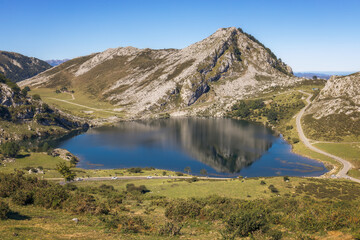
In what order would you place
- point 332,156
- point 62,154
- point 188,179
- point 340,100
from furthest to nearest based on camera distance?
point 340,100
point 62,154
point 332,156
point 188,179

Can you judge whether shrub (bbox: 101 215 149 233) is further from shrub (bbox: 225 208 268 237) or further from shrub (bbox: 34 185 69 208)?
shrub (bbox: 225 208 268 237)

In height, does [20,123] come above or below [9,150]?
above

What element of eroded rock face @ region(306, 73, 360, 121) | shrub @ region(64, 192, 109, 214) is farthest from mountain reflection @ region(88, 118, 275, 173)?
shrub @ region(64, 192, 109, 214)

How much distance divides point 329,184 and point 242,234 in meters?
64.0

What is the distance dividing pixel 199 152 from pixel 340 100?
384 feet

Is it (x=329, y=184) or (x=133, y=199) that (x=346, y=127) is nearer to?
(x=329, y=184)

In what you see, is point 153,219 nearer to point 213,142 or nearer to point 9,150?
point 9,150

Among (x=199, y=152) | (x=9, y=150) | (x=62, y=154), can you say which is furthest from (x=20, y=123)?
(x=199, y=152)

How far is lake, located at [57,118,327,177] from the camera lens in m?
116

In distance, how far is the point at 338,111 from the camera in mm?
168625

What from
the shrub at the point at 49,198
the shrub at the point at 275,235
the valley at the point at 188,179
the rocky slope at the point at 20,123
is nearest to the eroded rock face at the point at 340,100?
the valley at the point at 188,179

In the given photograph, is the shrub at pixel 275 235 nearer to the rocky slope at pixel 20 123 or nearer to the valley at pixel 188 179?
the valley at pixel 188 179

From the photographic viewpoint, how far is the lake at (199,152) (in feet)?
379

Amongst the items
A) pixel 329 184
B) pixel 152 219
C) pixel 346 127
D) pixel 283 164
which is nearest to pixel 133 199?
pixel 152 219
